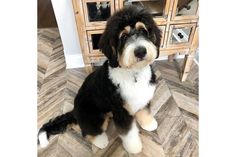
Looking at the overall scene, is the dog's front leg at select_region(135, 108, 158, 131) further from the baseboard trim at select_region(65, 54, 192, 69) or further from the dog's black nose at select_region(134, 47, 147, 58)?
the baseboard trim at select_region(65, 54, 192, 69)

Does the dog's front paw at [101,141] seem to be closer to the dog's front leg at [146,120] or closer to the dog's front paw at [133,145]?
the dog's front paw at [133,145]

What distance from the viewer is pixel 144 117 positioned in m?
1.46

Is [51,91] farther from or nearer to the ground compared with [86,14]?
nearer to the ground

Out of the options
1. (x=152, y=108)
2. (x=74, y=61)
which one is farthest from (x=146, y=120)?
(x=74, y=61)

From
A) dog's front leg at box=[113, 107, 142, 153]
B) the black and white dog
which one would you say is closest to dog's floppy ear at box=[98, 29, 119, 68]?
the black and white dog

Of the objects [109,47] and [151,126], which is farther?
[151,126]

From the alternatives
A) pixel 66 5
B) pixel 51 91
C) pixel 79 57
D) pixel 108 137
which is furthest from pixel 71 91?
pixel 66 5

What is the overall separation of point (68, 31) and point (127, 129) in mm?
968

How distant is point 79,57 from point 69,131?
2.21ft

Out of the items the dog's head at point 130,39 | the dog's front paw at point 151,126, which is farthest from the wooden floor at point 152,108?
the dog's head at point 130,39

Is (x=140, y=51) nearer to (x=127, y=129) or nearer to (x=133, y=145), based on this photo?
(x=127, y=129)

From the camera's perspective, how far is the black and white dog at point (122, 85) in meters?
0.99

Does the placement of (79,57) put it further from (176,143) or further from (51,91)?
(176,143)

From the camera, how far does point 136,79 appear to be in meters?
1.16
